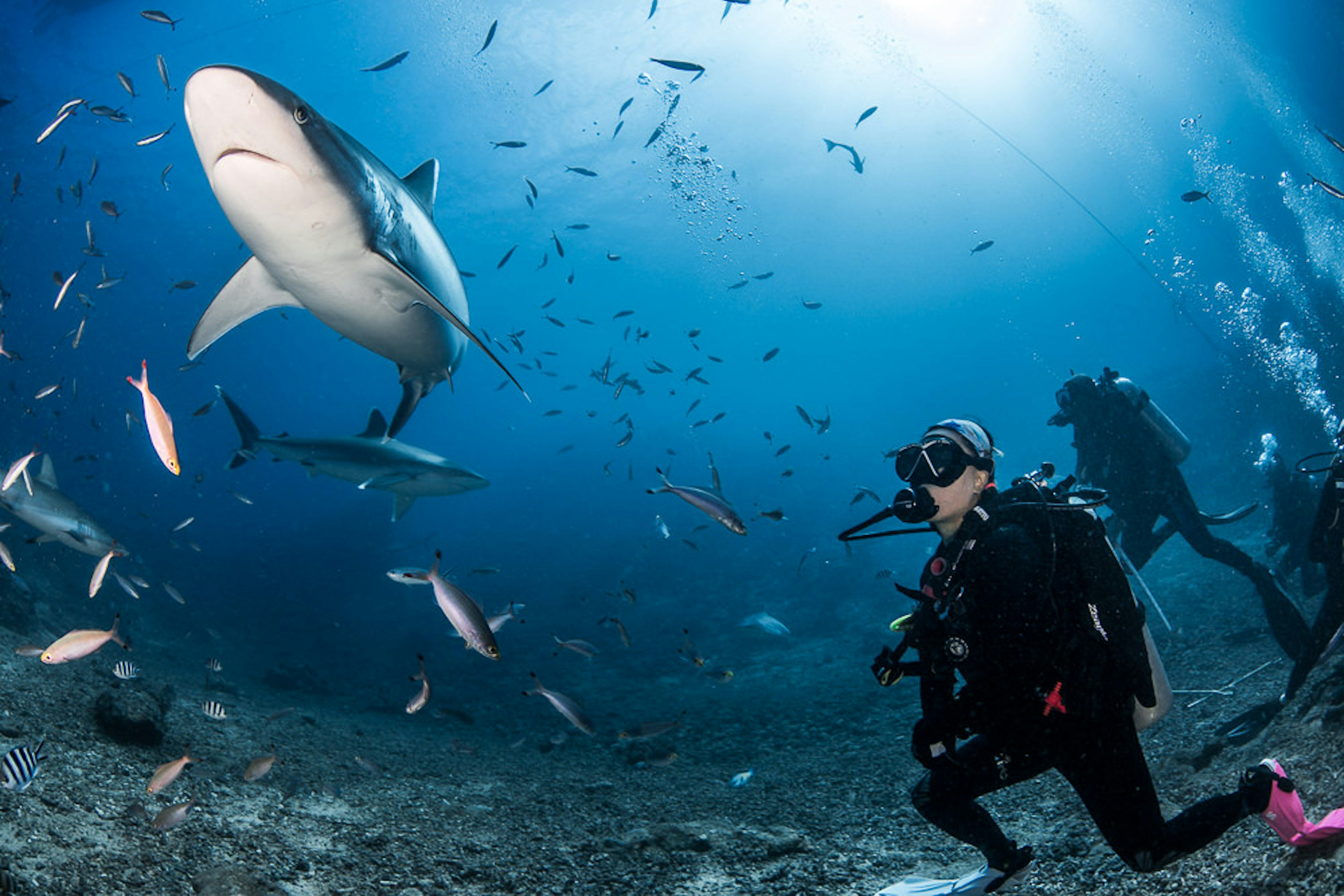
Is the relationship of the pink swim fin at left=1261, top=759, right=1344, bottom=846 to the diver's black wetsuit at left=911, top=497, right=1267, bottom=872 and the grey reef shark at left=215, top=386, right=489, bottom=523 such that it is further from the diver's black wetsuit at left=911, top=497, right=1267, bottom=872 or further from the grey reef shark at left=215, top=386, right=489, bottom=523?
the grey reef shark at left=215, top=386, right=489, bottom=523

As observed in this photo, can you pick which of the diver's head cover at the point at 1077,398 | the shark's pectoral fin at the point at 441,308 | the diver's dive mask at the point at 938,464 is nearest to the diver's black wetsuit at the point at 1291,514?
the diver's head cover at the point at 1077,398

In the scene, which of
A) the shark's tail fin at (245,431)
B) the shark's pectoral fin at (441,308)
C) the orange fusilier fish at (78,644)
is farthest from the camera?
the shark's tail fin at (245,431)

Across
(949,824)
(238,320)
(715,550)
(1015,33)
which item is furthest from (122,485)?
(1015,33)

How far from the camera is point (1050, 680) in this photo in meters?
2.39

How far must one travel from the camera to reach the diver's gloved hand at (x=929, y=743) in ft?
8.30

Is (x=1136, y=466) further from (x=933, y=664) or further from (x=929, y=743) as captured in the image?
(x=929, y=743)

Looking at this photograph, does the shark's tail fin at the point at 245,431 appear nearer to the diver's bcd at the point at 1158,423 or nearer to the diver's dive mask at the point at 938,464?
the diver's dive mask at the point at 938,464

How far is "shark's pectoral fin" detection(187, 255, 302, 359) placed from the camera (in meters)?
3.77

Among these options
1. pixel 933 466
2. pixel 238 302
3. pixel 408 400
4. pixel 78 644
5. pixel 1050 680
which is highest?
pixel 933 466

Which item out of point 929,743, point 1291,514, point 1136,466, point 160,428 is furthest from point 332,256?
point 1291,514

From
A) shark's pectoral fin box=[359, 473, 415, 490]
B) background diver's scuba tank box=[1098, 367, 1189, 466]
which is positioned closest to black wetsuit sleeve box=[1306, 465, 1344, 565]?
background diver's scuba tank box=[1098, 367, 1189, 466]

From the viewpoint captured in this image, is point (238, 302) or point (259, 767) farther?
point (259, 767)

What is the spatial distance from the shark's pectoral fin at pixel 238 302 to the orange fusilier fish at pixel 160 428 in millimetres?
1176

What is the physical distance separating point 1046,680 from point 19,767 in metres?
5.10
